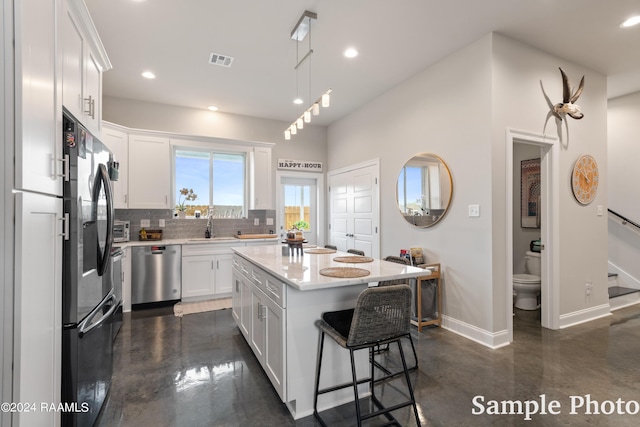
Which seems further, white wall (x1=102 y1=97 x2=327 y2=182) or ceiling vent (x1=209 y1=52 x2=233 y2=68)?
white wall (x1=102 y1=97 x2=327 y2=182)

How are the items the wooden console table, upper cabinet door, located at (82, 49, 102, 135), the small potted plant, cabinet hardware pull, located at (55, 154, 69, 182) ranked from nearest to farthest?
cabinet hardware pull, located at (55, 154, 69, 182) → upper cabinet door, located at (82, 49, 102, 135) → the wooden console table → the small potted plant

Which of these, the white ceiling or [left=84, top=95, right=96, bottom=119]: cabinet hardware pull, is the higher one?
the white ceiling

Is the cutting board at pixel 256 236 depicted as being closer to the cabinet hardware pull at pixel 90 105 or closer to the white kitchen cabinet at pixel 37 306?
the cabinet hardware pull at pixel 90 105

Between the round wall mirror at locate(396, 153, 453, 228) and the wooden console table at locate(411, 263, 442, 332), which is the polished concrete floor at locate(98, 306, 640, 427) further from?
the round wall mirror at locate(396, 153, 453, 228)

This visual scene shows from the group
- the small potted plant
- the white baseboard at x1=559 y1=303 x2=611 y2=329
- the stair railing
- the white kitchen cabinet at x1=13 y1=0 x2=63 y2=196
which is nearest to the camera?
the white kitchen cabinet at x1=13 y1=0 x2=63 y2=196

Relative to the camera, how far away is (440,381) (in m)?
2.28

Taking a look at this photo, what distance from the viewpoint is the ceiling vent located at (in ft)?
11.3

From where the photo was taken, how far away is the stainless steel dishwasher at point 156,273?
4.08 meters

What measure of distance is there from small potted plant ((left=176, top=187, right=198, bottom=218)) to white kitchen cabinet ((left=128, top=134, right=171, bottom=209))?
34 cm

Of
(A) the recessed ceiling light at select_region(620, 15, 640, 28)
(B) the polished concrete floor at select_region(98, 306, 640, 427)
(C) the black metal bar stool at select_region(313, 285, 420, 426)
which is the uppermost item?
(A) the recessed ceiling light at select_region(620, 15, 640, 28)

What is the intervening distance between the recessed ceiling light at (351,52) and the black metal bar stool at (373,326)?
2.82 meters

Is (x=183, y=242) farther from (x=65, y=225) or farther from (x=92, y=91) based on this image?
(x=65, y=225)

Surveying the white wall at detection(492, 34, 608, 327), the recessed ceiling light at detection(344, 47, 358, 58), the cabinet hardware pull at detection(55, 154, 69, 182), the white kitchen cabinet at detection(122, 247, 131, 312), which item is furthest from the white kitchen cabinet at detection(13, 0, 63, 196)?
the white wall at detection(492, 34, 608, 327)

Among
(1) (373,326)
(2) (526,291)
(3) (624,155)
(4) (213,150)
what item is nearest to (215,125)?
(4) (213,150)
